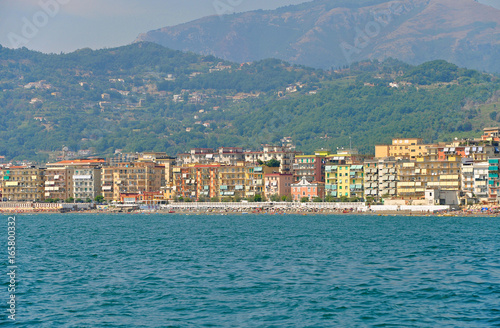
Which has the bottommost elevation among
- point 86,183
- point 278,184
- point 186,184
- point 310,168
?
point 278,184

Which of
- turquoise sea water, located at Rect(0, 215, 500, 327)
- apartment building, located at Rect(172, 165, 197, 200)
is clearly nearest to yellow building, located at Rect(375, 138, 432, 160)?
apartment building, located at Rect(172, 165, 197, 200)

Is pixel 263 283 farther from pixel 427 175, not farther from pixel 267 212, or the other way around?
pixel 267 212

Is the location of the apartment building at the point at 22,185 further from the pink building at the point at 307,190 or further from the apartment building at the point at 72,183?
the pink building at the point at 307,190

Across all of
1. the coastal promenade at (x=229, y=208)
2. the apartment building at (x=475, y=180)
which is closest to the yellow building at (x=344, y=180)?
the coastal promenade at (x=229, y=208)

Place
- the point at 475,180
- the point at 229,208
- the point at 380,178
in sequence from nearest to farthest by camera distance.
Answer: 1. the point at 475,180
2. the point at 380,178
3. the point at 229,208

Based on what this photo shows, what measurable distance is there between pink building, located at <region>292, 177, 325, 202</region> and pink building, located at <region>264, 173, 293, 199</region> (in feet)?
8.20

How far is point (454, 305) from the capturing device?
34.9 metres

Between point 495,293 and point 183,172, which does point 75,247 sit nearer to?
point 495,293

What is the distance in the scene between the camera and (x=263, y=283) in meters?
40.8

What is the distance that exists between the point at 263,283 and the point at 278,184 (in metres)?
104

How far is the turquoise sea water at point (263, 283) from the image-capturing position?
108ft

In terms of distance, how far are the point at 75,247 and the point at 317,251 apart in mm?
19810

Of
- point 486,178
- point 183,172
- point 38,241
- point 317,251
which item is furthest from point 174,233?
point 183,172

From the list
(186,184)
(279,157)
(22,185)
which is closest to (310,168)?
(279,157)
